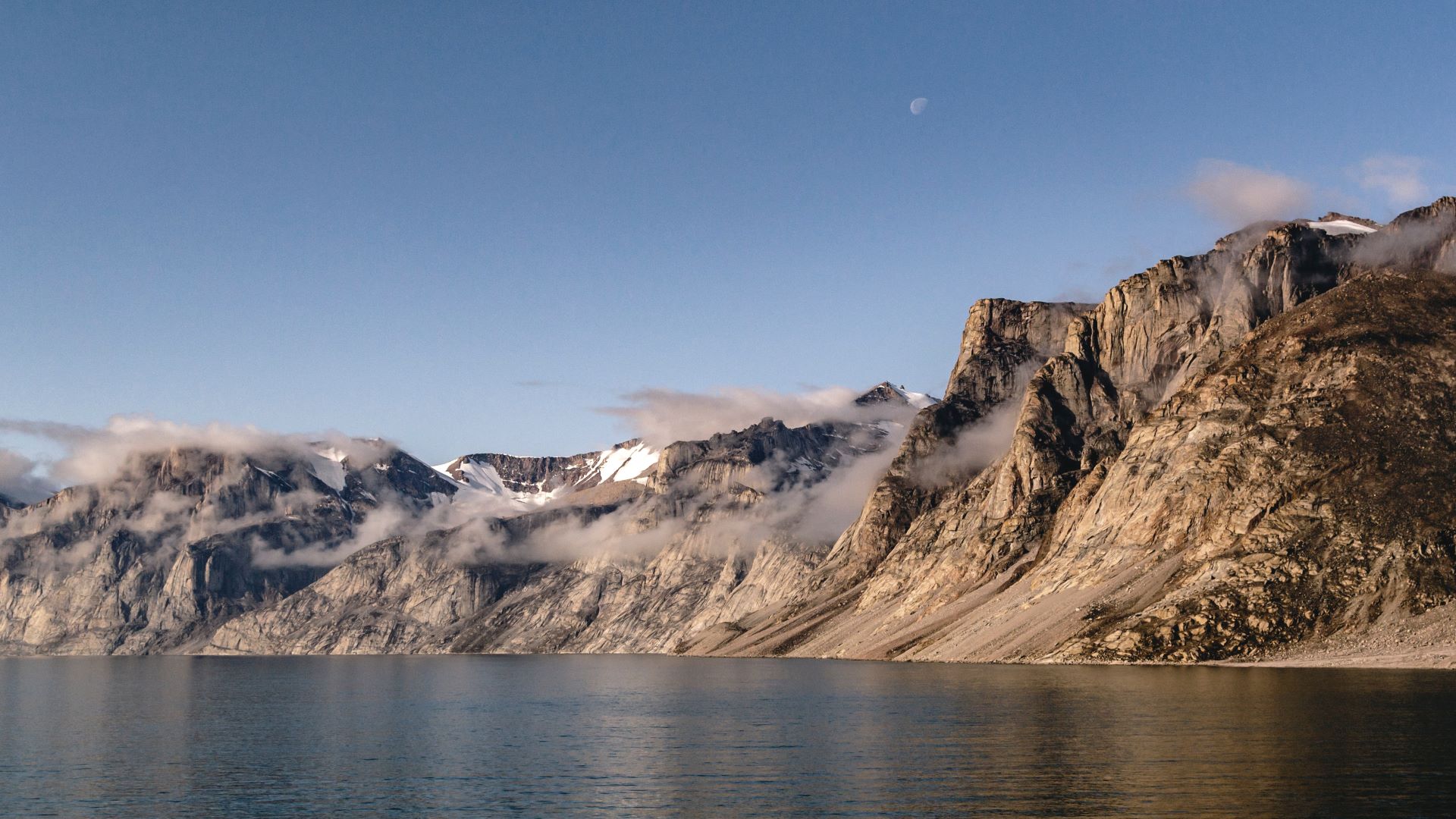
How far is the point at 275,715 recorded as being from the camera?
156 metres

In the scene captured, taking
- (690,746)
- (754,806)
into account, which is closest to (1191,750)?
(754,806)

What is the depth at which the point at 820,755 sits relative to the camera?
92.6 m

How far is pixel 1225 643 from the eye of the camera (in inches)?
7628

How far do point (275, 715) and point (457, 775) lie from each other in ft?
260

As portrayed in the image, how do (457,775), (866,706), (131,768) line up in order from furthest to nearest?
1. (866,706)
2. (131,768)
3. (457,775)

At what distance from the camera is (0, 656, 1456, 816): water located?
70.1 metres

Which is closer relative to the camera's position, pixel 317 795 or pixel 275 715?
pixel 317 795

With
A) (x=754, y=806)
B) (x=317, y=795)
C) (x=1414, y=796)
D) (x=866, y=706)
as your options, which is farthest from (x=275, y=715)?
(x=1414, y=796)

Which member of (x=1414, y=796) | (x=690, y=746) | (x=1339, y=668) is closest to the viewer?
(x=1414, y=796)

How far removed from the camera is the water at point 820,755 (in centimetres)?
7012

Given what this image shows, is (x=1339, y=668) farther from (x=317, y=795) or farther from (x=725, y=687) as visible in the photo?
(x=317, y=795)

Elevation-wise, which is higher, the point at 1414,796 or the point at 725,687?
the point at 1414,796

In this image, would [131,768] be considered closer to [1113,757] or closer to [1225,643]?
[1113,757]

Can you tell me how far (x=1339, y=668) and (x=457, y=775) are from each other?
12661cm
